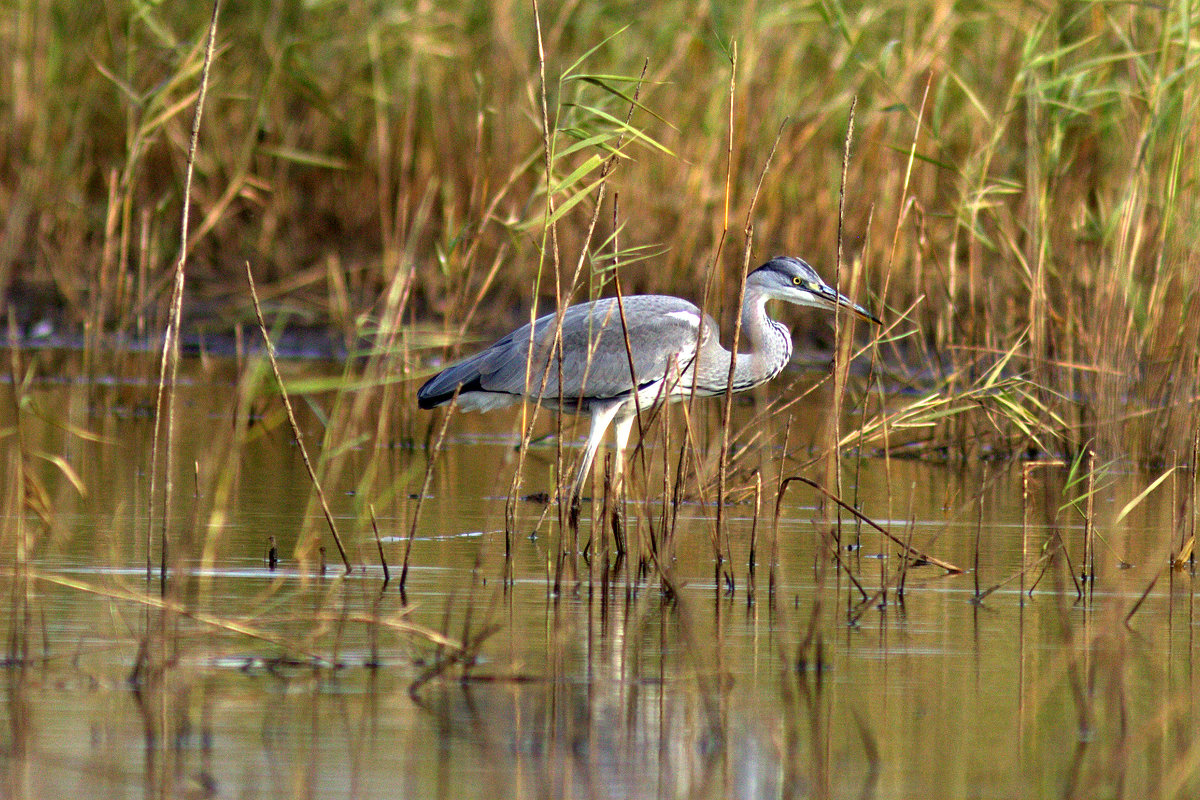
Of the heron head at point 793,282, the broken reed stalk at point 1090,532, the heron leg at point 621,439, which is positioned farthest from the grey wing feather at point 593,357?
the broken reed stalk at point 1090,532

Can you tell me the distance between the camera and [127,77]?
831 cm

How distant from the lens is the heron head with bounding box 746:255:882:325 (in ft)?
22.6

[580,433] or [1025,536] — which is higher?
[580,433]

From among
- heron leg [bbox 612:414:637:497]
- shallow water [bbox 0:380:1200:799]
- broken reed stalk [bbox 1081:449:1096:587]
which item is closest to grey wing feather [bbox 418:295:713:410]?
heron leg [bbox 612:414:637:497]

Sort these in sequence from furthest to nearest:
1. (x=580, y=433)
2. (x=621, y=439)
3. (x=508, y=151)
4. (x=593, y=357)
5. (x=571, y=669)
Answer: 1. (x=508, y=151)
2. (x=580, y=433)
3. (x=593, y=357)
4. (x=621, y=439)
5. (x=571, y=669)

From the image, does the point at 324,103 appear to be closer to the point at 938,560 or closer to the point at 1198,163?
the point at 1198,163

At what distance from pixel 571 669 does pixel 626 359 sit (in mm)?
2997

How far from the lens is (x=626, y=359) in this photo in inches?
262

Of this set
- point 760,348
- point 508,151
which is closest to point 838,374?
point 760,348

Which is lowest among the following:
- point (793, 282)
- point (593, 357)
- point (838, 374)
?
point (838, 374)

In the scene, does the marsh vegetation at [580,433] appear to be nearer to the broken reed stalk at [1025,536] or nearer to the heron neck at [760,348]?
the broken reed stalk at [1025,536]

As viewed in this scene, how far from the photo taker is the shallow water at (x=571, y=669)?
9.87 ft

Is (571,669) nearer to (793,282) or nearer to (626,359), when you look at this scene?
(626,359)

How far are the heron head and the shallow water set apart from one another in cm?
131
